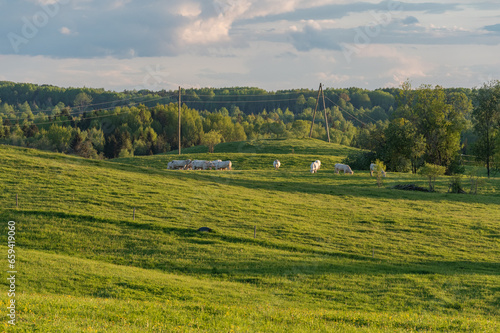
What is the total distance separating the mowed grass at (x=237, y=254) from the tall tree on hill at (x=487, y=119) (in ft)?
99.4

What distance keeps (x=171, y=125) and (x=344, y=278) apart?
155 meters

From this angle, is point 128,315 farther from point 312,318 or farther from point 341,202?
point 341,202

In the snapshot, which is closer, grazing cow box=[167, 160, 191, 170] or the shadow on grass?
the shadow on grass

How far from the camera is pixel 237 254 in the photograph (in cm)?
2722

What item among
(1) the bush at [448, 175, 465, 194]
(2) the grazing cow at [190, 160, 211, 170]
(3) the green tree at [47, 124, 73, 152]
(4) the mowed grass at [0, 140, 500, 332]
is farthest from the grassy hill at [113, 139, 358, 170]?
(3) the green tree at [47, 124, 73, 152]

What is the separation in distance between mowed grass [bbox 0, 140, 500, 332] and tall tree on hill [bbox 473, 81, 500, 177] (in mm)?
30288

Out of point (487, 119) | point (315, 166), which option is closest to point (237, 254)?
point (315, 166)

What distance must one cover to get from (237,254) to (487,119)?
209 ft

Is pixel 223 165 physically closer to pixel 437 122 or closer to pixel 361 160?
pixel 361 160

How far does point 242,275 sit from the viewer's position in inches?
942

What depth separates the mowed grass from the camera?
1508 centimetres

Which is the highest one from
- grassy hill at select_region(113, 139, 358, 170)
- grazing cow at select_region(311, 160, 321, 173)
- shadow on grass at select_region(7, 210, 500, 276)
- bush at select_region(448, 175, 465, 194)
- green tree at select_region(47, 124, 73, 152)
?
green tree at select_region(47, 124, 73, 152)

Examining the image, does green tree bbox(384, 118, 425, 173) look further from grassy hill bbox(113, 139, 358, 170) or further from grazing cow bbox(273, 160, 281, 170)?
grazing cow bbox(273, 160, 281, 170)

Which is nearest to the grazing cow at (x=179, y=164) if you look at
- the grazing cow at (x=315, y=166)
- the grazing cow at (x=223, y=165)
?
the grazing cow at (x=223, y=165)
